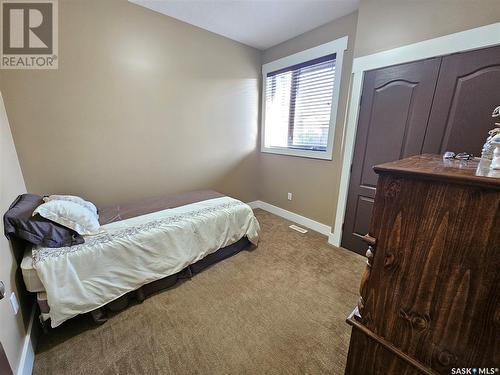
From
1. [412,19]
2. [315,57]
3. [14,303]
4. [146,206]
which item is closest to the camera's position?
[14,303]

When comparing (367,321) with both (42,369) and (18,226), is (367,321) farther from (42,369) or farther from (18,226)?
(18,226)

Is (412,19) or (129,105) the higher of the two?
(412,19)

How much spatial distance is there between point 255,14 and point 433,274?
9.31 feet

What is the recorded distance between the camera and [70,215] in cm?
152

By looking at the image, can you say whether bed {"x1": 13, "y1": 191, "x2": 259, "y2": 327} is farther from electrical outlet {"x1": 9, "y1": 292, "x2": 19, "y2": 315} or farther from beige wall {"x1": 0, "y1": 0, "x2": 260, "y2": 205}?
beige wall {"x1": 0, "y1": 0, "x2": 260, "y2": 205}

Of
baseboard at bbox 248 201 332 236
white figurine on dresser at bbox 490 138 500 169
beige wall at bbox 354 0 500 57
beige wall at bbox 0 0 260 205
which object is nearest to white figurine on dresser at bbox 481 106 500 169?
white figurine on dresser at bbox 490 138 500 169

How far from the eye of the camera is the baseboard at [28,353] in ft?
3.69

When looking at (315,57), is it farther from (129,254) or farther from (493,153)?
(129,254)

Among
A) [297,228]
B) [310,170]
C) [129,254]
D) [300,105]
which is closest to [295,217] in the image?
[297,228]

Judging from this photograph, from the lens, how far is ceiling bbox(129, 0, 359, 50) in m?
2.12

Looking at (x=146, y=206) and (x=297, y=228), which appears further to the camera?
(x=297, y=228)

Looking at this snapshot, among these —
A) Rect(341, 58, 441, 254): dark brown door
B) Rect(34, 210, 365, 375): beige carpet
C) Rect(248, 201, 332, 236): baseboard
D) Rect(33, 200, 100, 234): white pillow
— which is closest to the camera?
Rect(34, 210, 365, 375): beige carpet

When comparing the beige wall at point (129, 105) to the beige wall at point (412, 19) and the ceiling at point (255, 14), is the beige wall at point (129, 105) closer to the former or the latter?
the ceiling at point (255, 14)

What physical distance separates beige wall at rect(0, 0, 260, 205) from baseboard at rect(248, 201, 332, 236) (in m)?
0.98
